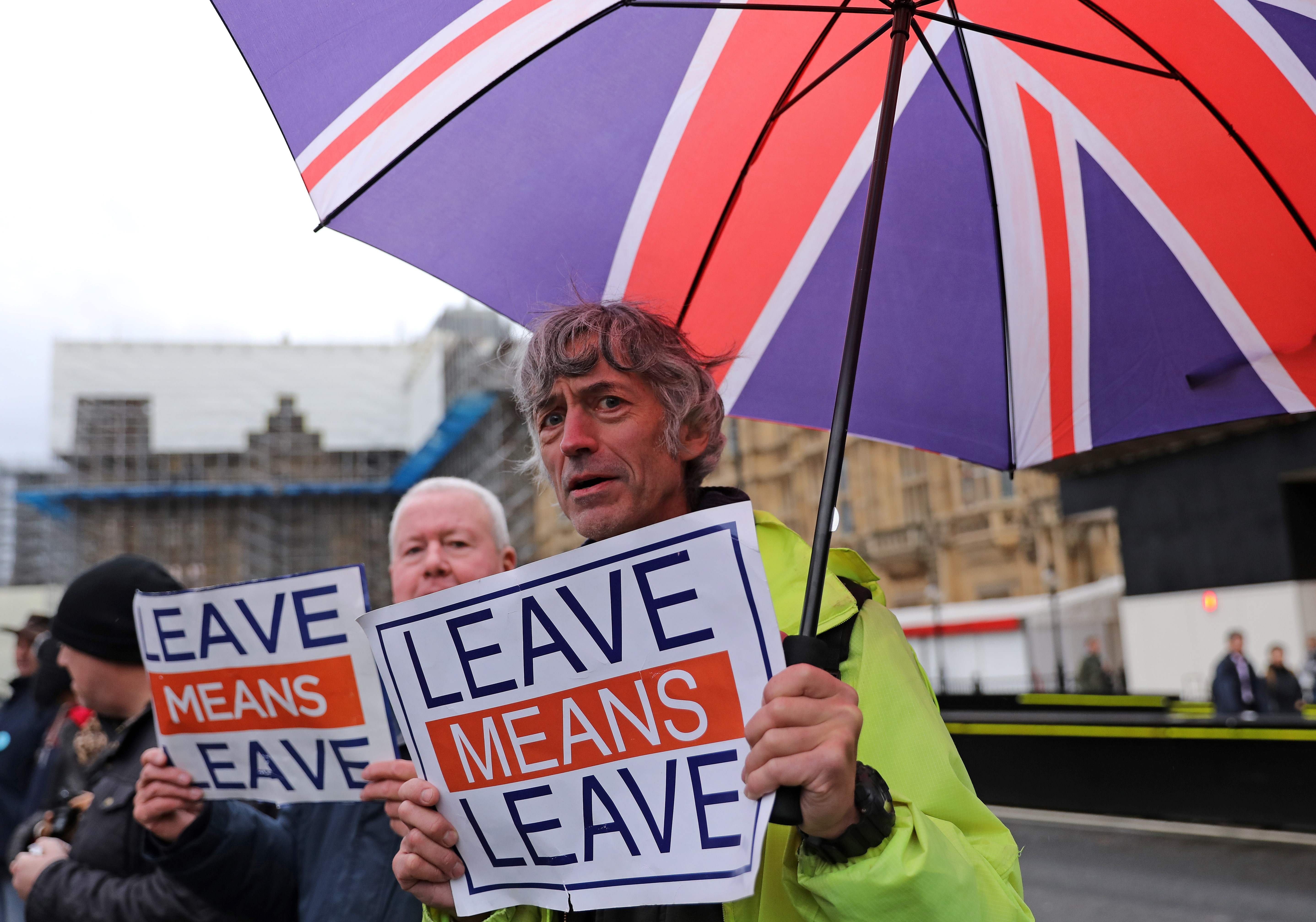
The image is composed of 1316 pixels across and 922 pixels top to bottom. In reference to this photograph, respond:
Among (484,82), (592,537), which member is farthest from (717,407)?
(484,82)

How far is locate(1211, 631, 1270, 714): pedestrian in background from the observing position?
1139 centimetres

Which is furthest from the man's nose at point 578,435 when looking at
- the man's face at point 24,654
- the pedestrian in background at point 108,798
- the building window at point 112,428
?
the building window at point 112,428

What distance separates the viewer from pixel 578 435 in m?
1.73

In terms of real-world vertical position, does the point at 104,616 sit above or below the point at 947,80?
below

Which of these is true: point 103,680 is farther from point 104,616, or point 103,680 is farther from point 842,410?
point 842,410

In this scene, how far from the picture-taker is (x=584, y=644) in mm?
1493

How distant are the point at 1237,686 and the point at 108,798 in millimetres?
11575

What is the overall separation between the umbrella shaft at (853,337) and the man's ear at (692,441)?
0.84 feet

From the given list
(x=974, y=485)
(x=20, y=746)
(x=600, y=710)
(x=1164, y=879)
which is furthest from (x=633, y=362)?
(x=974, y=485)

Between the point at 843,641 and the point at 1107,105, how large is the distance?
4.57ft

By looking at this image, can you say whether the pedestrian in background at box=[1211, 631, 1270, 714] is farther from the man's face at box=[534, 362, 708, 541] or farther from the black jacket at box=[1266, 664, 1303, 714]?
the man's face at box=[534, 362, 708, 541]

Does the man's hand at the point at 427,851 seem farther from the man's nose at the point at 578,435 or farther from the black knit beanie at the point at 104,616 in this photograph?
the black knit beanie at the point at 104,616

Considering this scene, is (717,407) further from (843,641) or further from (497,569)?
(497,569)

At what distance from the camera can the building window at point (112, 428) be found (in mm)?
55531
